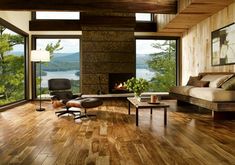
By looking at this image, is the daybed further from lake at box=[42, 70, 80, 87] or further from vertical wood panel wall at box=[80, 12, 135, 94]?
lake at box=[42, 70, 80, 87]

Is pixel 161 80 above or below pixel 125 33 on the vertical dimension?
below

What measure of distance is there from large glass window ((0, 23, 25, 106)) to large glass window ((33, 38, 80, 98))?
2.58ft

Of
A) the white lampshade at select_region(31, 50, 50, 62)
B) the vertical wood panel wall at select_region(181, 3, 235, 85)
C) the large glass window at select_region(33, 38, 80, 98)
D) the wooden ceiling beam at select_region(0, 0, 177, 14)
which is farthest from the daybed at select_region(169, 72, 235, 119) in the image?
the large glass window at select_region(33, 38, 80, 98)

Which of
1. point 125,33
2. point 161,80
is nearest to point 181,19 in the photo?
point 125,33

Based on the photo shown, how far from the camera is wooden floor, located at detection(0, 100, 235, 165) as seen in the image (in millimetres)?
2650

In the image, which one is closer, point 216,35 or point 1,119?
point 1,119

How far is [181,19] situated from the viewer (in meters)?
7.13

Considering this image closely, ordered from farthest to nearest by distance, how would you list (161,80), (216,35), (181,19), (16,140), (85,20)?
1. (161,80)
2. (85,20)
3. (181,19)
4. (216,35)
5. (16,140)

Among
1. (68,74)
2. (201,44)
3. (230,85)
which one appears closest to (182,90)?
(230,85)

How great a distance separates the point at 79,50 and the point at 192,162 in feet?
23.0

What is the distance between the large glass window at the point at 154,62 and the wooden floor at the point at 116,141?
4.34 m

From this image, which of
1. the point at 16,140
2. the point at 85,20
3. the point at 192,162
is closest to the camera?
the point at 192,162

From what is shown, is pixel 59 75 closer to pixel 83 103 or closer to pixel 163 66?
pixel 163 66

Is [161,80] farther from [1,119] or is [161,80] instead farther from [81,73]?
[1,119]
